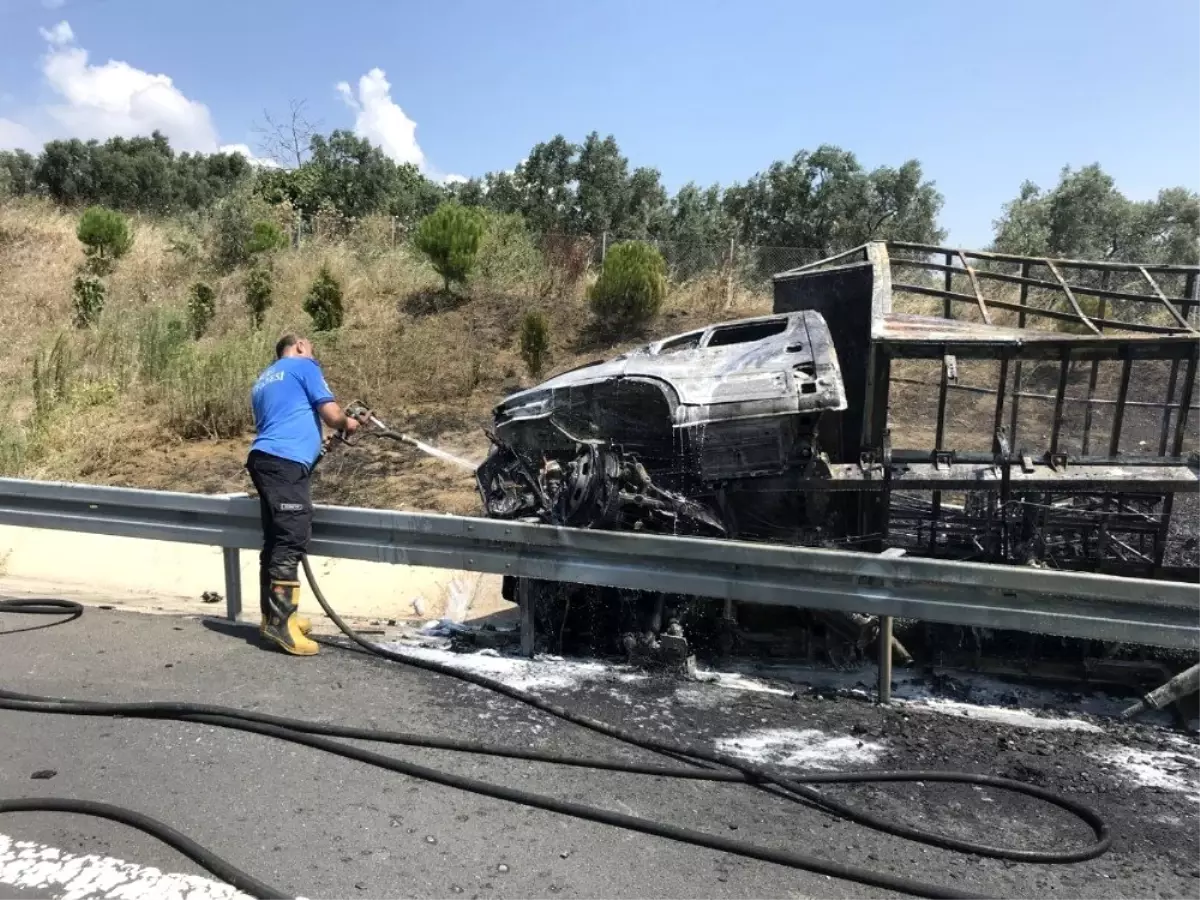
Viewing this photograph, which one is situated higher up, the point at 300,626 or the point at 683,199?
the point at 683,199

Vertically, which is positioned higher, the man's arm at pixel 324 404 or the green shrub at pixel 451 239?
the green shrub at pixel 451 239

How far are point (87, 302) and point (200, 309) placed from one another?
2.53 m

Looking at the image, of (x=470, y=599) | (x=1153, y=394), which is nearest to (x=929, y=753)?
(x=470, y=599)

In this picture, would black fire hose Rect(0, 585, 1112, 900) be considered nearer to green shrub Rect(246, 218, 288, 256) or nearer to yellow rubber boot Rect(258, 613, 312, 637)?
yellow rubber boot Rect(258, 613, 312, 637)

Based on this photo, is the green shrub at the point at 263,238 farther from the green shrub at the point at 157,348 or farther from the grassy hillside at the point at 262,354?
the green shrub at the point at 157,348

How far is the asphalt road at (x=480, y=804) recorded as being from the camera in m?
2.65

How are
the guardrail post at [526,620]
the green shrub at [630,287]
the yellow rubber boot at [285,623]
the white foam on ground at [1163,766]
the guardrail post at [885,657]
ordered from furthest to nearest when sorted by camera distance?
the green shrub at [630,287]
the guardrail post at [526,620]
the yellow rubber boot at [285,623]
the guardrail post at [885,657]
the white foam on ground at [1163,766]

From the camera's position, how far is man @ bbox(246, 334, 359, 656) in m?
4.64

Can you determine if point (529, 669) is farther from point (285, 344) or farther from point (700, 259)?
point (700, 259)

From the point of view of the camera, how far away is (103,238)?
70.1 ft

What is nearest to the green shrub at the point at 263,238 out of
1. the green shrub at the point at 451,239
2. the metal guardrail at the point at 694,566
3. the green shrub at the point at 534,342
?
the green shrub at the point at 451,239

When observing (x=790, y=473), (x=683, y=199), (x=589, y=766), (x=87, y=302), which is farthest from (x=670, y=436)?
(x=683, y=199)

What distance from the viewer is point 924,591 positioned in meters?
3.97

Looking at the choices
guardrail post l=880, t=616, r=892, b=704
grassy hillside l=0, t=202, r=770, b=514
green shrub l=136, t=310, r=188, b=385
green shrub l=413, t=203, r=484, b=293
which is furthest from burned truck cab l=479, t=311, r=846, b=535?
green shrub l=413, t=203, r=484, b=293
